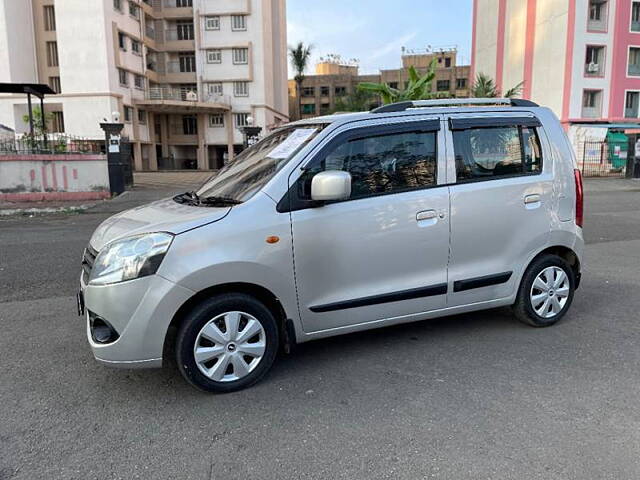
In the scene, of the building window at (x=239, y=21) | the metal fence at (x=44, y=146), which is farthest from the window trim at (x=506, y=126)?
the building window at (x=239, y=21)

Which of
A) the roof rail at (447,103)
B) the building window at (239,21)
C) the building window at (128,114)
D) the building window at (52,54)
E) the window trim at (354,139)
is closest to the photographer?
the window trim at (354,139)

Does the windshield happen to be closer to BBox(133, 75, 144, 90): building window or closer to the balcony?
the balcony

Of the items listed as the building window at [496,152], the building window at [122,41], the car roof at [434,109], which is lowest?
the building window at [496,152]

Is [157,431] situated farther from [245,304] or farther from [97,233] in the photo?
[97,233]

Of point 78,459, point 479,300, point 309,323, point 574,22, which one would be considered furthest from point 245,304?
point 574,22

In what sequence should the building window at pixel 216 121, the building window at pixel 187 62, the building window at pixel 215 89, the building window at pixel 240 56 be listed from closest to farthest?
the building window at pixel 240 56
the building window at pixel 215 89
the building window at pixel 216 121
the building window at pixel 187 62

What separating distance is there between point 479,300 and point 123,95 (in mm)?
41870

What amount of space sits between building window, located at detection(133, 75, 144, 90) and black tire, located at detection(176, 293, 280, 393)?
4440 cm

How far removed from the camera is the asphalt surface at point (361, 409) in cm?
265

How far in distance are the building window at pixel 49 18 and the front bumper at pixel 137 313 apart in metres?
47.1

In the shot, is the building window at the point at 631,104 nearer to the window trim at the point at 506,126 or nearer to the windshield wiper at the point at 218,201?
the window trim at the point at 506,126

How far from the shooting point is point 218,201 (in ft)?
12.1

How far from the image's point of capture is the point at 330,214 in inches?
141

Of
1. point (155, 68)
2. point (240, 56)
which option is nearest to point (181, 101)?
point (240, 56)
